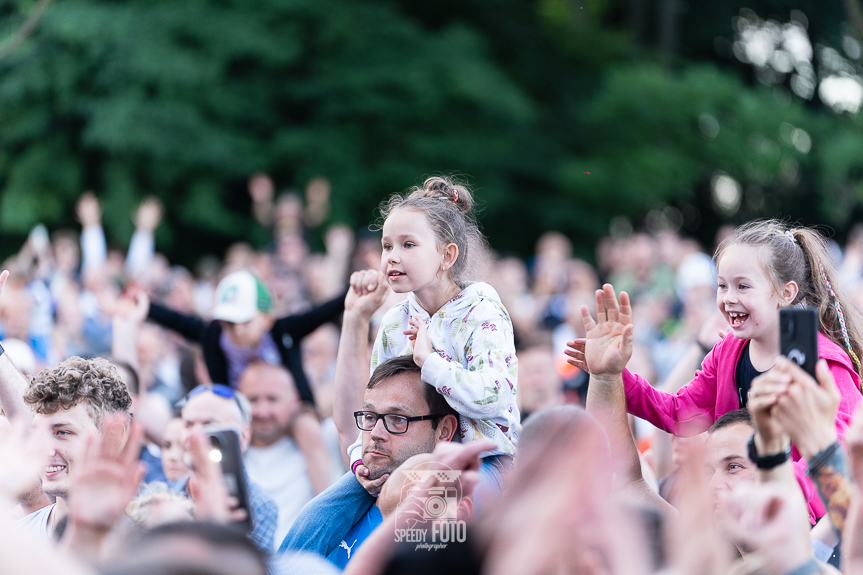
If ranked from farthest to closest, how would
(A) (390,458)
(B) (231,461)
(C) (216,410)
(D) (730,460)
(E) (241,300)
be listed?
(E) (241,300)
(C) (216,410)
(A) (390,458)
(D) (730,460)
(B) (231,461)

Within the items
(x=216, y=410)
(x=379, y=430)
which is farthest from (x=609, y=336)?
(x=216, y=410)

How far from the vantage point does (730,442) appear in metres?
2.75

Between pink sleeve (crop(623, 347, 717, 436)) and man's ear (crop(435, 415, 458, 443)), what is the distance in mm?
669

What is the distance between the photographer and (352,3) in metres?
15.0

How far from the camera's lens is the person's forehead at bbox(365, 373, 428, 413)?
2.96 meters

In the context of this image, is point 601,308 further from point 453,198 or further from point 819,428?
point 819,428

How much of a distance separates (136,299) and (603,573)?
4.14 metres

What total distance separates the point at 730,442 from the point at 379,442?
3.77 ft

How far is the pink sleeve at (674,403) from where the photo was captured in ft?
10.6

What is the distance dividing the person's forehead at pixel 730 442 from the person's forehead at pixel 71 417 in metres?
2.15

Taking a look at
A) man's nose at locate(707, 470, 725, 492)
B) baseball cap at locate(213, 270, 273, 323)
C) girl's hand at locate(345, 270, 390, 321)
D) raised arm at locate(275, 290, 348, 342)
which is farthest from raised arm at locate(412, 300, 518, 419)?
baseball cap at locate(213, 270, 273, 323)

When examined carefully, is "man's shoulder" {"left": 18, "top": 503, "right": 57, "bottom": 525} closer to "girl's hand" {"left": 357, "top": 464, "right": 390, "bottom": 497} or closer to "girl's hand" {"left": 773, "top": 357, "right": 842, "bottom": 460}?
"girl's hand" {"left": 357, "top": 464, "right": 390, "bottom": 497}

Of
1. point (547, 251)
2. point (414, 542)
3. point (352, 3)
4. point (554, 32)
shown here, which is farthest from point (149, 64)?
point (414, 542)

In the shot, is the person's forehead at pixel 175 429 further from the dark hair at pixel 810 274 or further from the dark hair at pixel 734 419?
the dark hair at pixel 810 274
